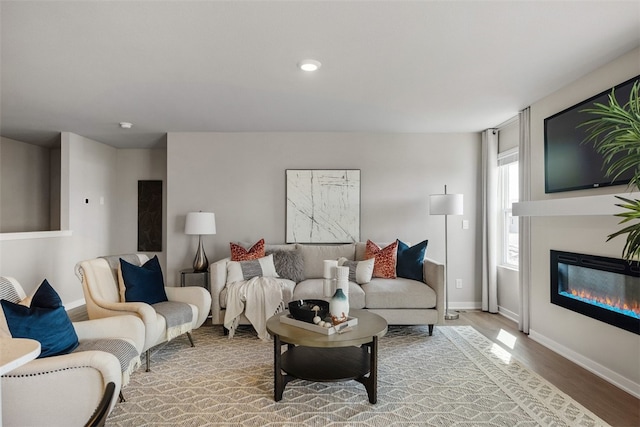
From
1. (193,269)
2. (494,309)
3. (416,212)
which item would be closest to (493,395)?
(494,309)

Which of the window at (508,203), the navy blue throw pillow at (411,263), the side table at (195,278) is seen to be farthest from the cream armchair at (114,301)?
the window at (508,203)

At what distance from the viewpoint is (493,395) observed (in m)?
2.66

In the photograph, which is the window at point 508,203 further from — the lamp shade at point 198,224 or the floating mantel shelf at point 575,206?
the lamp shade at point 198,224

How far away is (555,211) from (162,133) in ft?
15.6

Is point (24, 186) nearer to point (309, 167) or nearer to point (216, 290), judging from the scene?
point (216, 290)

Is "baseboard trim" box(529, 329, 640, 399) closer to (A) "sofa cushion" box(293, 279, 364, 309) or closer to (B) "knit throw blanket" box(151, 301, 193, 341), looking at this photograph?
(A) "sofa cushion" box(293, 279, 364, 309)

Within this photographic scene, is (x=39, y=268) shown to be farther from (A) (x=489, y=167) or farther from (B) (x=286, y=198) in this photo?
(A) (x=489, y=167)

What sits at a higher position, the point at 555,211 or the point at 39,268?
the point at 555,211

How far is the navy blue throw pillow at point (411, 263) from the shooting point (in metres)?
4.36

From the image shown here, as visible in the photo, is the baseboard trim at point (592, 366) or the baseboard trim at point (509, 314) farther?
the baseboard trim at point (509, 314)

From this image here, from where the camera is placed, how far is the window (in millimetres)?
4766

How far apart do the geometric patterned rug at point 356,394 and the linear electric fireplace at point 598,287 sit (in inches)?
27.6

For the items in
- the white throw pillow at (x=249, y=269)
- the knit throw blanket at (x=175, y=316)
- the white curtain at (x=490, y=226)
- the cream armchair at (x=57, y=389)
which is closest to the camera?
the cream armchair at (x=57, y=389)

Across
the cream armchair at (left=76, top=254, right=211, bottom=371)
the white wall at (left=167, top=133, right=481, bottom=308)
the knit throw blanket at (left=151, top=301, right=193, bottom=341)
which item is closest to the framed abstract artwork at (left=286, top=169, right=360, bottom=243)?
the white wall at (left=167, top=133, right=481, bottom=308)
